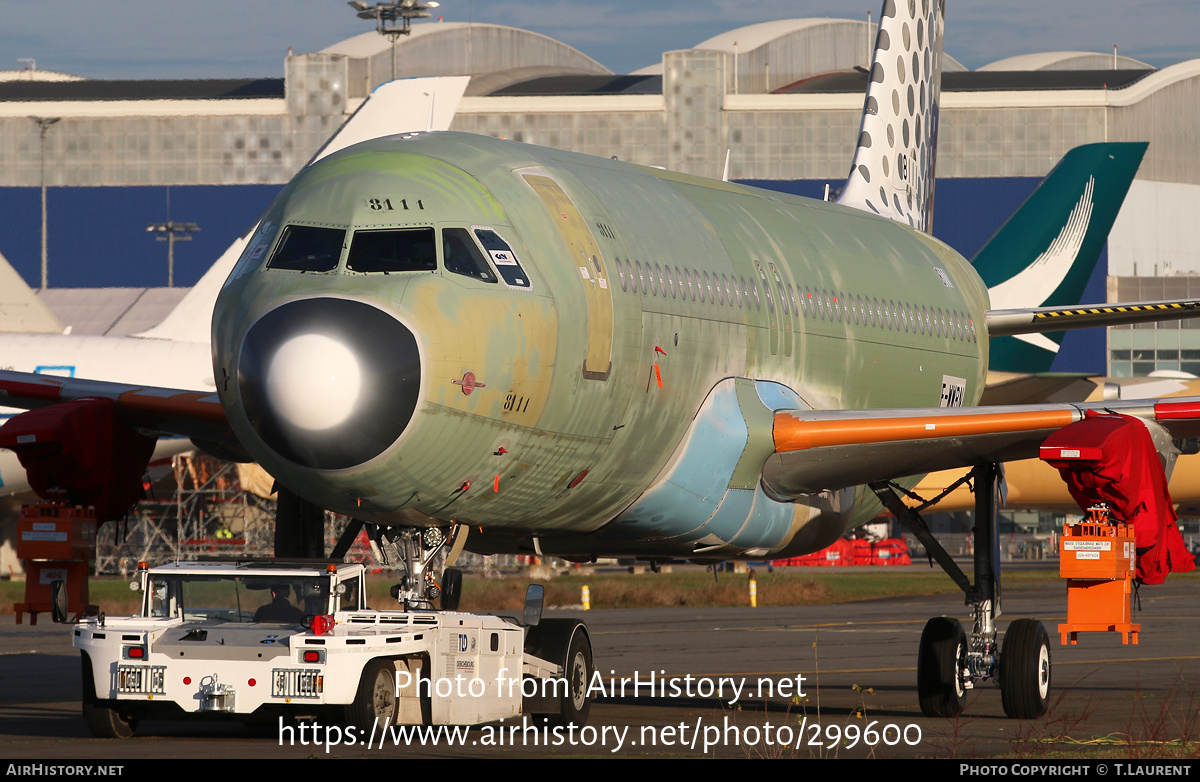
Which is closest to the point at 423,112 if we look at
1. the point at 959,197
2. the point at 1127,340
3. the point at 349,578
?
the point at 349,578

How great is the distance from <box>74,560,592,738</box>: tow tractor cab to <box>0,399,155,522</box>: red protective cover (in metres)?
2.35

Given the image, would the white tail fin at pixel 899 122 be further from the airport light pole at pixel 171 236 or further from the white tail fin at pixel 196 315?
the airport light pole at pixel 171 236

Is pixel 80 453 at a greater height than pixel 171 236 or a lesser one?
lesser

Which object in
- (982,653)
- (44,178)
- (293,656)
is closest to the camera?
(293,656)

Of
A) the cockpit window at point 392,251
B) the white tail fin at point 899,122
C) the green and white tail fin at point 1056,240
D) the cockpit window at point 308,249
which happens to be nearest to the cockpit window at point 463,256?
the cockpit window at point 392,251

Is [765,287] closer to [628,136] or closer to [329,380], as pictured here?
[329,380]

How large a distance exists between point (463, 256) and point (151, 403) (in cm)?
589

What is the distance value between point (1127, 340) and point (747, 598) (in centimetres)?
5690

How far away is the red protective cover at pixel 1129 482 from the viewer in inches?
635

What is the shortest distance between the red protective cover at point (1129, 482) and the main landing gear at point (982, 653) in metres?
2.75

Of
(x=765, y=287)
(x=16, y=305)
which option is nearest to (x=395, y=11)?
(x=16, y=305)

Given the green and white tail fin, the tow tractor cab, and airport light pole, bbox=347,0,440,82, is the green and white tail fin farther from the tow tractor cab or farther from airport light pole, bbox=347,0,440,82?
airport light pole, bbox=347,0,440,82

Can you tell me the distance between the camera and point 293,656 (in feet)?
47.0

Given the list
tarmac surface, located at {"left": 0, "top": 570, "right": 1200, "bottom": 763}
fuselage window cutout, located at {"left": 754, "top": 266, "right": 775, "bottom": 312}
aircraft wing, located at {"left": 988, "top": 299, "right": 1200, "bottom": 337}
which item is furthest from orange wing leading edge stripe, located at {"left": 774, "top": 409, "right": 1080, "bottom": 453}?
aircraft wing, located at {"left": 988, "top": 299, "right": 1200, "bottom": 337}
